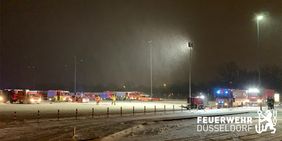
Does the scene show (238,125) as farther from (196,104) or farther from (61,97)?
(61,97)

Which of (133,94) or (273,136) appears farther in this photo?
(133,94)

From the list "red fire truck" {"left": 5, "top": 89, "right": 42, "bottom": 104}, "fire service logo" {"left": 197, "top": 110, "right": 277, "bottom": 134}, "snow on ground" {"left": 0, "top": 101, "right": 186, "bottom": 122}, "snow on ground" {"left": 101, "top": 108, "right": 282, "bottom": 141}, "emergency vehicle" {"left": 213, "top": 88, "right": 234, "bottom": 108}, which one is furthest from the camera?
"red fire truck" {"left": 5, "top": 89, "right": 42, "bottom": 104}

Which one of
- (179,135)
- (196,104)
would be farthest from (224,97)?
(179,135)

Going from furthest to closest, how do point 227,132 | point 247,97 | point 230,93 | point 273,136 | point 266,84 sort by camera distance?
point 266,84 < point 247,97 < point 230,93 < point 227,132 < point 273,136

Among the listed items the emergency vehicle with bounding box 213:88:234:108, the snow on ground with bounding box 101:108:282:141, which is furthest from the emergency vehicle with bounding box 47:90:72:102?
the snow on ground with bounding box 101:108:282:141

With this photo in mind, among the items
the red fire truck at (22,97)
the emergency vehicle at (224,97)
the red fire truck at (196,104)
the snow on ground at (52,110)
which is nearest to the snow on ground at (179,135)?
the snow on ground at (52,110)

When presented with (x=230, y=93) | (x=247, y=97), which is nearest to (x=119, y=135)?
(x=230, y=93)

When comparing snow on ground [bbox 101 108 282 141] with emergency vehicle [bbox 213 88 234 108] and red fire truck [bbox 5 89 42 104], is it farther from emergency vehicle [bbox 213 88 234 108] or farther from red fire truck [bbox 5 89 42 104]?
red fire truck [bbox 5 89 42 104]

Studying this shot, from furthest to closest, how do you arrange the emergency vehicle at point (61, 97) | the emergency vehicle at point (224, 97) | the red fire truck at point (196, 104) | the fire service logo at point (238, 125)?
the emergency vehicle at point (61, 97) < the emergency vehicle at point (224, 97) < the red fire truck at point (196, 104) < the fire service logo at point (238, 125)

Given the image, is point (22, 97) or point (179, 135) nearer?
point (179, 135)

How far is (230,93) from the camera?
2820 inches

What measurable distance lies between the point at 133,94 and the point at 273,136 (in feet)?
327

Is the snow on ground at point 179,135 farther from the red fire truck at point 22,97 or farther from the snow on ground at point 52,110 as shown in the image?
the red fire truck at point 22,97

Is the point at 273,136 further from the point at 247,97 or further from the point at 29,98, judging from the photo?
the point at 29,98
